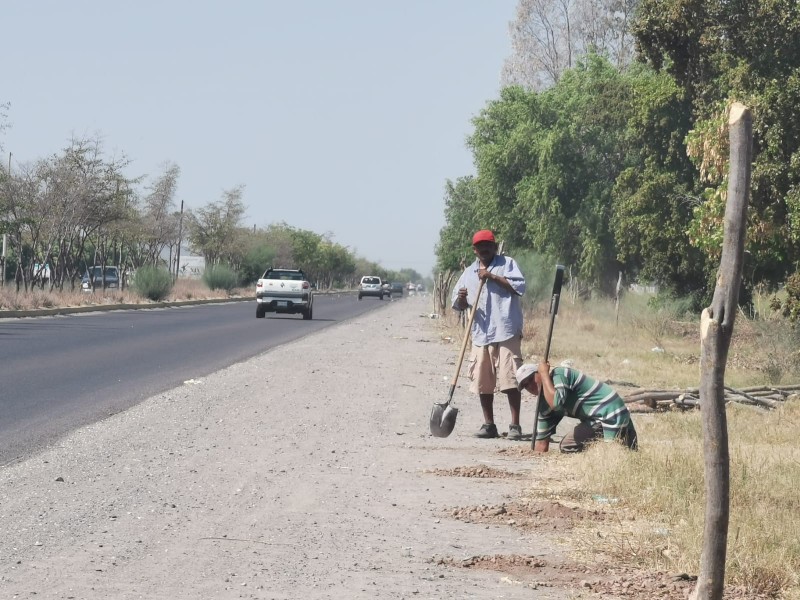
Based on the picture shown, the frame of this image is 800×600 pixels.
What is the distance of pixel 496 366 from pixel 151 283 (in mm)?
46340

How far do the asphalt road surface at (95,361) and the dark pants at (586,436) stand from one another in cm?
436

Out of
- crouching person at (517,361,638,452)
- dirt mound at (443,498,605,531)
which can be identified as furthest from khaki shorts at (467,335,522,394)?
dirt mound at (443,498,605,531)

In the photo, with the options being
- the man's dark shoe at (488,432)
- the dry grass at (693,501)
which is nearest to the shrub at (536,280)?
the man's dark shoe at (488,432)

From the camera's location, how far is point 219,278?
261 ft

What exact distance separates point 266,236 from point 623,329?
9238cm

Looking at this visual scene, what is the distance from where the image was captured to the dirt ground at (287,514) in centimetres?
611

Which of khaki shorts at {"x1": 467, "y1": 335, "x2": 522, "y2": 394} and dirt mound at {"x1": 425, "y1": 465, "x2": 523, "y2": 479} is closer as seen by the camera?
dirt mound at {"x1": 425, "y1": 465, "x2": 523, "y2": 479}

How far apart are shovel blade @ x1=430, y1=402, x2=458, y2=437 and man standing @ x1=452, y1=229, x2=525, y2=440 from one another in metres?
0.40

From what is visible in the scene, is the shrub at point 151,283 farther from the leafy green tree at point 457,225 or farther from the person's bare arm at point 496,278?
the person's bare arm at point 496,278

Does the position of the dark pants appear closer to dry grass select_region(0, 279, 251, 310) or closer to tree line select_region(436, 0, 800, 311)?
tree line select_region(436, 0, 800, 311)

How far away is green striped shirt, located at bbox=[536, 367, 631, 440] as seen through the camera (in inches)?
420

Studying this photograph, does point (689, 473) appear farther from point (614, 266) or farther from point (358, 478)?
point (614, 266)

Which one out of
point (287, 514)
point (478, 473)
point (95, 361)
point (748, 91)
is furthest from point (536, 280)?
point (287, 514)

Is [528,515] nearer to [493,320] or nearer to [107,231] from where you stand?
[493,320]
